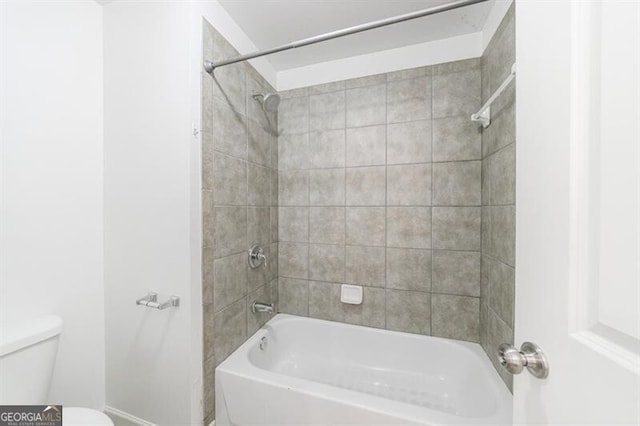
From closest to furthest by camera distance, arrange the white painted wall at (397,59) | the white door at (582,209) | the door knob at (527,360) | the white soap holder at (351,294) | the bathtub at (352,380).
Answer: the white door at (582,209), the door knob at (527,360), the bathtub at (352,380), the white painted wall at (397,59), the white soap holder at (351,294)

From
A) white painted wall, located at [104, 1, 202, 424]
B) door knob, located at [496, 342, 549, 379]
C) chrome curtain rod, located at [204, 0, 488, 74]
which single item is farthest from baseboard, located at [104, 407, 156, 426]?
chrome curtain rod, located at [204, 0, 488, 74]

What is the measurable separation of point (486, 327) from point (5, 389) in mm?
2172

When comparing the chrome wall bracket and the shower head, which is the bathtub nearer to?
the chrome wall bracket

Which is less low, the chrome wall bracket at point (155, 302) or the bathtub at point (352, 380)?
the chrome wall bracket at point (155, 302)

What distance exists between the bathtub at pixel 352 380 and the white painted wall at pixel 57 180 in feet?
2.36

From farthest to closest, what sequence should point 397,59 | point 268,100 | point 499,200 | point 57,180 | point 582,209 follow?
point 397,59 < point 268,100 < point 499,200 < point 57,180 < point 582,209

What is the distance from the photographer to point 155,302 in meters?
1.20

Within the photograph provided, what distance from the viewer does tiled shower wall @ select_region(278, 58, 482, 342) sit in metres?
1.60

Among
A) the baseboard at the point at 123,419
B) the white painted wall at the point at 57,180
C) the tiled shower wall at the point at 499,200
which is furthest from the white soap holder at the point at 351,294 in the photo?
the white painted wall at the point at 57,180

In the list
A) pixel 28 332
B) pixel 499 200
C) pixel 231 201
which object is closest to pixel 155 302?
pixel 28 332

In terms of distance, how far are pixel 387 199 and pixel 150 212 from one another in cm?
140

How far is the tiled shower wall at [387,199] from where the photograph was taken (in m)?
1.60

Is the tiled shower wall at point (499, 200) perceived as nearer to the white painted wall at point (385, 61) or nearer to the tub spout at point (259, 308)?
the white painted wall at point (385, 61)

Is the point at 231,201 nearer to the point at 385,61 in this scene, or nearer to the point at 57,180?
the point at 57,180
